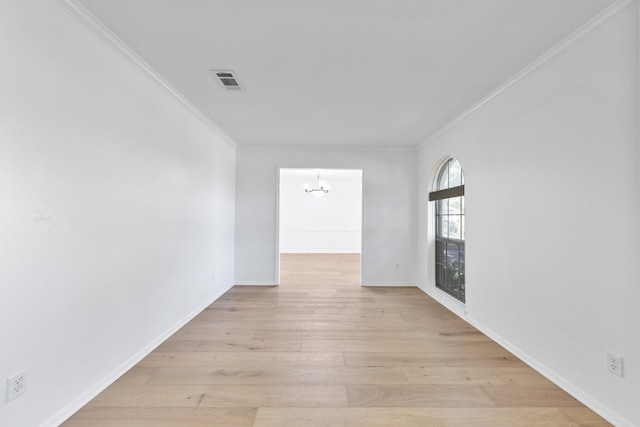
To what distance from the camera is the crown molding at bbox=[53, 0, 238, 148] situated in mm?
1569

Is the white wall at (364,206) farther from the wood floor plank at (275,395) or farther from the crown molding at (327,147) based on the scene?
the wood floor plank at (275,395)

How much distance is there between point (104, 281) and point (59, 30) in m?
1.52

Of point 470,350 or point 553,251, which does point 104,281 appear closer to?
point 470,350

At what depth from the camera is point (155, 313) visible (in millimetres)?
2445

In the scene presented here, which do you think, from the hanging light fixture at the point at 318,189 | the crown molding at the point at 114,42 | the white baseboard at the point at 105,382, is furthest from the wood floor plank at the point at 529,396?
the hanging light fixture at the point at 318,189

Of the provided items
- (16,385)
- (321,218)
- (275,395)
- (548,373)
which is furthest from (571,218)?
(321,218)

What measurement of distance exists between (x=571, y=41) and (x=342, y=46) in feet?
5.01

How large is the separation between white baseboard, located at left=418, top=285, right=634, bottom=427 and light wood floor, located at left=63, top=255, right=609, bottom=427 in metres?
0.04

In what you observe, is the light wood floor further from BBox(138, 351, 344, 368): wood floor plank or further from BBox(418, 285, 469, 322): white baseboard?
BBox(418, 285, 469, 322): white baseboard

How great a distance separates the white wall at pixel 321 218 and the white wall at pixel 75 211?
6551mm

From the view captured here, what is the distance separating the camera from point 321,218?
30.5 ft

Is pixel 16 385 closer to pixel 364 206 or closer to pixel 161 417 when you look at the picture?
pixel 161 417

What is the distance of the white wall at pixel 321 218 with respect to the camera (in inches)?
363

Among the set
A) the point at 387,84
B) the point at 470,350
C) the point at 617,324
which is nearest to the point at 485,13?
the point at 387,84
